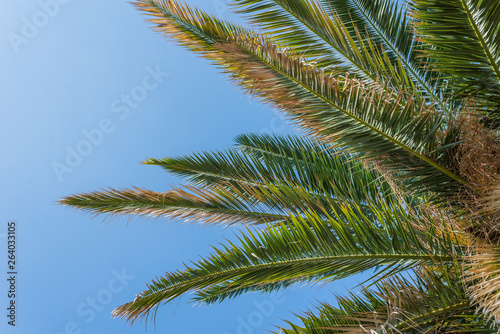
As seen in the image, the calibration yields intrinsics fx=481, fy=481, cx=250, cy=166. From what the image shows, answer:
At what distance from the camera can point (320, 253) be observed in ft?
11.3

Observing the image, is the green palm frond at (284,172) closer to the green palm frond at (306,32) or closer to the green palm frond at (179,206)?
the green palm frond at (179,206)

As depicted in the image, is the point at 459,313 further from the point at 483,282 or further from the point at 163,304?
the point at 163,304

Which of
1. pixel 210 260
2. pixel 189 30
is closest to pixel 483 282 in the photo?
pixel 210 260

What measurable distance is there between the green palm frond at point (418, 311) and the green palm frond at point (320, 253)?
169 mm

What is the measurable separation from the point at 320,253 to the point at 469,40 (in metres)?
1.82

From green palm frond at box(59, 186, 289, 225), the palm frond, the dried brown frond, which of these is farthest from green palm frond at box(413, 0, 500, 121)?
green palm frond at box(59, 186, 289, 225)

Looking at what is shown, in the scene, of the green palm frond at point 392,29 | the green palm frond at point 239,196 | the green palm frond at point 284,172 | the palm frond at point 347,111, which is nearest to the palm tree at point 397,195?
the palm frond at point 347,111

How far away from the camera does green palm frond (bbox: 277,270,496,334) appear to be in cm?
296

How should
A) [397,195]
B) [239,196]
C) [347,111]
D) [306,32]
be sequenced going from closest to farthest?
[347,111] → [397,195] → [306,32] → [239,196]

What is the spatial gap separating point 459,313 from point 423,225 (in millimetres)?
753

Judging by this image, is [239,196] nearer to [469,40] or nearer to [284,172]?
[284,172]

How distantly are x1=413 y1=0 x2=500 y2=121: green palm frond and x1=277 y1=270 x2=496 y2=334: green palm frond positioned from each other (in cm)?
144

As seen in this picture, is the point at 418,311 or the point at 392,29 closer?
the point at 418,311

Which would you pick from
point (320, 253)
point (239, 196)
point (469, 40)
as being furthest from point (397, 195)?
point (239, 196)
